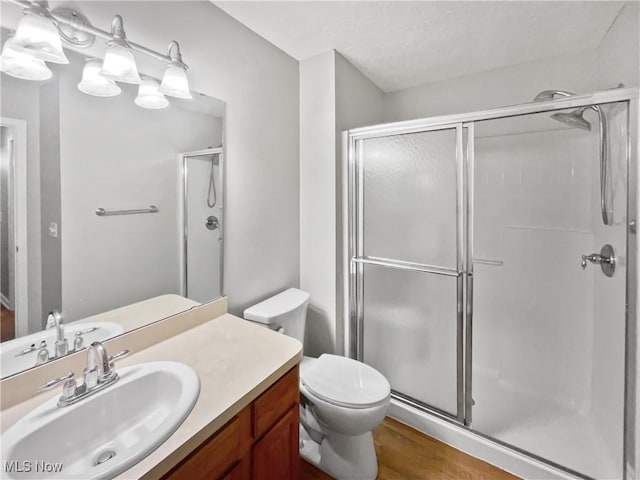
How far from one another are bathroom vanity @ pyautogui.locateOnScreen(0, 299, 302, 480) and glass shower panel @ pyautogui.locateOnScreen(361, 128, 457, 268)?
1070 millimetres

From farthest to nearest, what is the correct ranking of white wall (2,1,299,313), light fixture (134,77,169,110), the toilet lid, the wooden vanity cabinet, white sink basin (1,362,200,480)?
1. the toilet lid
2. white wall (2,1,299,313)
3. light fixture (134,77,169,110)
4. the wooden vanity cabinet
5. white sink basin (1,362,200,480)

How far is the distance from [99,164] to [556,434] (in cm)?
263

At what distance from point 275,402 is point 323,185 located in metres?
1.34

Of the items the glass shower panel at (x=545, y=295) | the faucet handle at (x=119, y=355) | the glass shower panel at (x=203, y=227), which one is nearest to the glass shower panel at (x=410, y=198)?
the glass shower panel at (x=545, y=295)

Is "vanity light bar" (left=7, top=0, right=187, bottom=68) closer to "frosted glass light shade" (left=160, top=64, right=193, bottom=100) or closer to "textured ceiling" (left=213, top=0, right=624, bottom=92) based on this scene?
"frosted glass light shade" (left=160, top=64, right=193, bottom=100)

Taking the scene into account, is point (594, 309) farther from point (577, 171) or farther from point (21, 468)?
point (21, 468)

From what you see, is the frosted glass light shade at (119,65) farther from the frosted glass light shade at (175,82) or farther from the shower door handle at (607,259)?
the shower door handle at (607,259)

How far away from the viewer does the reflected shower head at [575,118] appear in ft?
4.58

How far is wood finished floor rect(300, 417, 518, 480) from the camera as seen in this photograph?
1.47 metres

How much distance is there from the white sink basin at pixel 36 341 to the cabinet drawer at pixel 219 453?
0.59 metres

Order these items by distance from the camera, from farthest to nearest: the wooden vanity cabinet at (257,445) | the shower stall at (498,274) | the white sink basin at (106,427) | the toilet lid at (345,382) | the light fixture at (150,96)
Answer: the shower stall at (498,274) → the toilet lid at (345,382) → the light fixture at (150,96) → the wooden vanity cabinet at (257,445) → the white sink basin at (106,427)

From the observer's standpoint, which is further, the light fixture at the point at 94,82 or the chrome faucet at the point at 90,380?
the light fixture at the point at 94,82

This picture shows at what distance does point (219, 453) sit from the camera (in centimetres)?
80

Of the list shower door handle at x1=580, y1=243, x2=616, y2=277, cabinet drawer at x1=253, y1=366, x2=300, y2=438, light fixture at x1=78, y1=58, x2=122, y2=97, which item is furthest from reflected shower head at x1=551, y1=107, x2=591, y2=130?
light fixture at x1=78, y1=58, x2=122, y2=97
